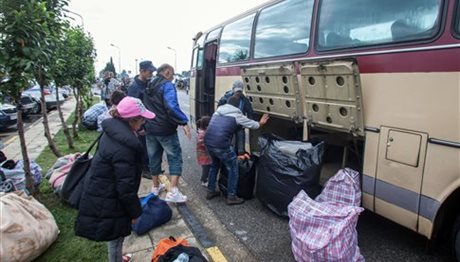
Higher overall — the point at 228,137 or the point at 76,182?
the point at 228,137

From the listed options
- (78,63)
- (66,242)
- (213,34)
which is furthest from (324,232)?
(78,63)

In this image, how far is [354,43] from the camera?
346 centimetres

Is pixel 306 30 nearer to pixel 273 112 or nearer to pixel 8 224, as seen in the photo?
pixel 273 112

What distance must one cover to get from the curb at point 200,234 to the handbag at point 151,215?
0.26 meters

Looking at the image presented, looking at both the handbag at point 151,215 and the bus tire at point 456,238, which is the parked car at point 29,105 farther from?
the bus tire at point 456,238

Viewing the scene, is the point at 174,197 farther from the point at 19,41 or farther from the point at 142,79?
the point at 19,41

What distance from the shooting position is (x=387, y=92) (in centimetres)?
304

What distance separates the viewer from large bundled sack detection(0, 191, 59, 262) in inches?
112

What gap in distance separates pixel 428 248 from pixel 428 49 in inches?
70.6

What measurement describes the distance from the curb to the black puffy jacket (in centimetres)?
103

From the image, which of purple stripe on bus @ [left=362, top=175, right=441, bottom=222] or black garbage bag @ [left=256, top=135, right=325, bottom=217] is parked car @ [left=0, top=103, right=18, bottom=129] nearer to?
black garbage bag @ [left=256, top=135, right=325, bottom=217]

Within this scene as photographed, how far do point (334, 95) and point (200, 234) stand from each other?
204cm

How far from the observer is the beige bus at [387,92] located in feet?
8.63

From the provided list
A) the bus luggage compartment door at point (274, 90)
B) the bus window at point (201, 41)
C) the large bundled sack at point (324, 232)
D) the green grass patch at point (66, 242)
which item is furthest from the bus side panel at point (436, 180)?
the bus window at point (201, 41)
